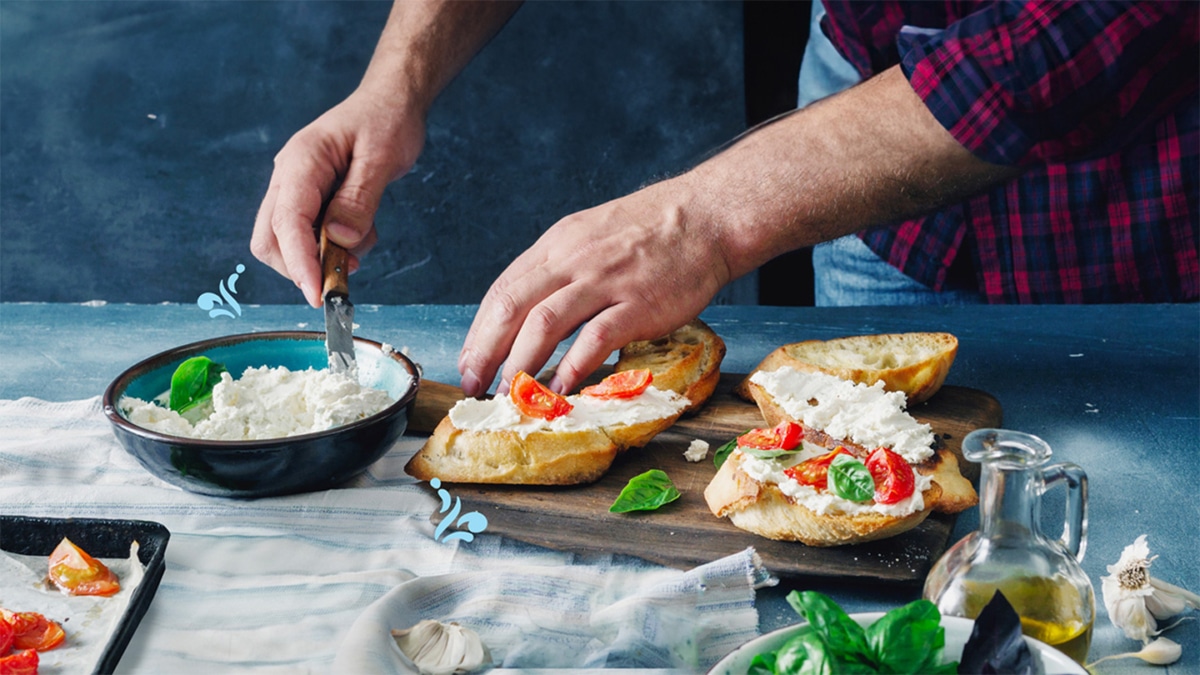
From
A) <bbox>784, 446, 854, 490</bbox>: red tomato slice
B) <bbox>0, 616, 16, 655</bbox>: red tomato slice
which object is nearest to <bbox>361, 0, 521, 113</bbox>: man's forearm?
<bbox>784, 446, 854, 490</bbox>: red tomato slice

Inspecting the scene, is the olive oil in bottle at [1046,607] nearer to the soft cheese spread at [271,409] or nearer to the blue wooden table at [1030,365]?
the blue wooden table at [1030,365]

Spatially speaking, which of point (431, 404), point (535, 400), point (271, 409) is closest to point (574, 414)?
point (535, 400)

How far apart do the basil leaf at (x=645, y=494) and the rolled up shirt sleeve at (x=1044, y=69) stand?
2.84 ft

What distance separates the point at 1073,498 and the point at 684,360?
2.78ft

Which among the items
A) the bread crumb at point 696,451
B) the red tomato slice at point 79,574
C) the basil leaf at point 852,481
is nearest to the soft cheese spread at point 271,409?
the red tomato slice at point 79,574

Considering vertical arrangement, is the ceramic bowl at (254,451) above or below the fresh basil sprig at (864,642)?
below

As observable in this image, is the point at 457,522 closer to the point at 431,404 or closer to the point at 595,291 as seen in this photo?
the point at 431,404

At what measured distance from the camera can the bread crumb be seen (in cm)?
166

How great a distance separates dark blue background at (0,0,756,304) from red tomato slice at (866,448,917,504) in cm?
273

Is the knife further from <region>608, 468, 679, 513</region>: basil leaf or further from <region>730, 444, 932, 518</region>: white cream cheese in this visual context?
<region>730, 444, 932, 518</region>: white cream cheese

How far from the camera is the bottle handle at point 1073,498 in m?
1.08

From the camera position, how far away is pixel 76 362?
2129 mm

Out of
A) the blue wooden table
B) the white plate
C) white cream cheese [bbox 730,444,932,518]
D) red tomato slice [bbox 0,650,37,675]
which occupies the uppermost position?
the white plate

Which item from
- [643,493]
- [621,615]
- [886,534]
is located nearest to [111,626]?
[621,615]
